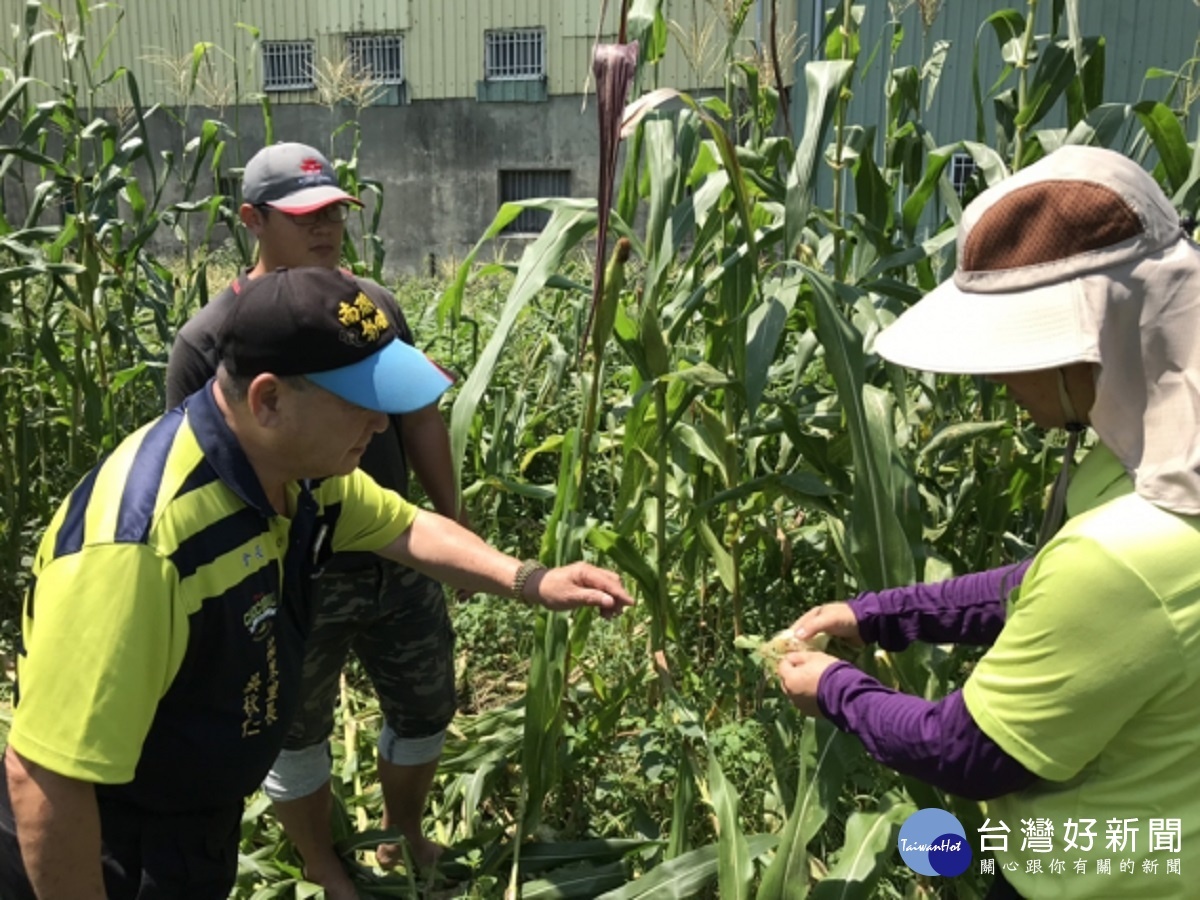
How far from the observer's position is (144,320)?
13.5 feet

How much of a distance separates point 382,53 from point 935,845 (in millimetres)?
13767

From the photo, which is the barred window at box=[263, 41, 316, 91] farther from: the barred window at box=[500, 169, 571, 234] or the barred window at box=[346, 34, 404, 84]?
the barred window at box=[500, 169, 571, 234]

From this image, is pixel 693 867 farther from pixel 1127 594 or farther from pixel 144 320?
pixel 144 320

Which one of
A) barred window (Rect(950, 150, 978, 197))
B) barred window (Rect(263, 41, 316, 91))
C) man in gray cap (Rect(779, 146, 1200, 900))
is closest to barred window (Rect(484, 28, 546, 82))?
barred window (Rect(263, 41, 316, 91))

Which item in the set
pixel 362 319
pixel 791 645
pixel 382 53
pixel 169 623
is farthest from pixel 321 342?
pixel 382 53

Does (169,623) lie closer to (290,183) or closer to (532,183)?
(290,183)

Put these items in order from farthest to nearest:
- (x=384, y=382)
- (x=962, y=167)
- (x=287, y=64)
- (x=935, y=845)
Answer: (x=287, y=64), (x=962, y=167), (x=935, y=845), (x=384, y=382)

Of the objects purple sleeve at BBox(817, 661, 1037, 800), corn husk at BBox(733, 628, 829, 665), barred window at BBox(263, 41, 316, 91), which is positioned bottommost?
corn husk at BBox(733, 628, 829, 665)

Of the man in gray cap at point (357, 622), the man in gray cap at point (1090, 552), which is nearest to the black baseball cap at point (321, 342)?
the man in gray cap at point (1090, 552)

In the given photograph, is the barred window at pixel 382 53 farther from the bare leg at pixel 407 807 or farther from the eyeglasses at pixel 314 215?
the bare leg at pixel 407 807

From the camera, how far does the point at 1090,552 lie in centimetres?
107

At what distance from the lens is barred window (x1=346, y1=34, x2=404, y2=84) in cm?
1347

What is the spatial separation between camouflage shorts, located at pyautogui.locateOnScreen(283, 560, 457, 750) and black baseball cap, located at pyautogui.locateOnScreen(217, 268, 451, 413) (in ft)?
2.84

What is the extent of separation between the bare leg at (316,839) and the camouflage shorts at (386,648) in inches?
5.2
